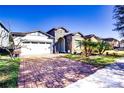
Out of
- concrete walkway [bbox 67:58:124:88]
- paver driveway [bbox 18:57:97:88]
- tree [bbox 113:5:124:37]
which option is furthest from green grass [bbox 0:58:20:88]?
tree [bbox 113:5:124:37]

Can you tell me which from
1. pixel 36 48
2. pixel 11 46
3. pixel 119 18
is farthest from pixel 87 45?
pixel 11 46

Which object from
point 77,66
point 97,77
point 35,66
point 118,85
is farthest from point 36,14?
point 118,85

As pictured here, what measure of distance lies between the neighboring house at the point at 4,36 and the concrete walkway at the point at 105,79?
2.72 m

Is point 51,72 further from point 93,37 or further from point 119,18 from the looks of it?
point 119,18

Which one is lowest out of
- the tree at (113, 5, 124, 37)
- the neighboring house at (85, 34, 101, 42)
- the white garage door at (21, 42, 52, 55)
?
the white garage door at (21, 42, 52, 55)

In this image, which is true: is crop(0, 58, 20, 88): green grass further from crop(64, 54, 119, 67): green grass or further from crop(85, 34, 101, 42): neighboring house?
crop(85, 34, 101, 42): neighboring house

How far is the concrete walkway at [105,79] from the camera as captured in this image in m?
4.96

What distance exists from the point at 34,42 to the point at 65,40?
991mm

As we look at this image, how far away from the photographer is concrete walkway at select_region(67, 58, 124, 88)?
4.96 meters

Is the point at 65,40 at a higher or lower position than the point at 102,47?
higher

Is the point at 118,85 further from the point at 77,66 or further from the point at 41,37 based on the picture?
the point at 41,37

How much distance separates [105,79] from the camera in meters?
5.42

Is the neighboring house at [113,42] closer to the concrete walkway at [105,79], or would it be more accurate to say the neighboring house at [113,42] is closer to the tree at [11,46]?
the concrete walkway at [105,79]

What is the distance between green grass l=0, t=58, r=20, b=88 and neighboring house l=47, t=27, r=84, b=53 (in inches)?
57.2
